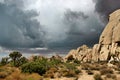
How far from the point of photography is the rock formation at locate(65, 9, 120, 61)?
3556 inches

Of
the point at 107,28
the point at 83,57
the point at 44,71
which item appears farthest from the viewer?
the point at 107,28

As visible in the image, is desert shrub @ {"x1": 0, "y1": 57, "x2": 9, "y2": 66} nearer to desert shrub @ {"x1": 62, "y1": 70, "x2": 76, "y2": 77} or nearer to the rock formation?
desert shrub @ {"x1": 62, "y1": 70, "x2": 76, "y2": 77}

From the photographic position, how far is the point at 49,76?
4025cm

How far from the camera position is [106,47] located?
3777 inches

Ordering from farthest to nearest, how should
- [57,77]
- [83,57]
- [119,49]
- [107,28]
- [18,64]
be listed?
[107,28] < [83,57] < [119,49] < [18,64] < [57,77]

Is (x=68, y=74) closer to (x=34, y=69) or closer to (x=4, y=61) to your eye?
(x=34, y=69)

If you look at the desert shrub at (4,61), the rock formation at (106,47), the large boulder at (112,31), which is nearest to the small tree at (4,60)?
the desert shrub at (4,61)

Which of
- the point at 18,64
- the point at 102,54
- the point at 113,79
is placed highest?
the point at 102,54

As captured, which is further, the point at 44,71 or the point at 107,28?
the point at 107,28

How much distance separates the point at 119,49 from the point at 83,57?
520 inches

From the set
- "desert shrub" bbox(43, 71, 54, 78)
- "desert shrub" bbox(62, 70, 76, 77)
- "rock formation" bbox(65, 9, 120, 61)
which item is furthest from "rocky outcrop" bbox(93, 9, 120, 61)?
"desert shrub" bbox(43, 71, 54, 78)

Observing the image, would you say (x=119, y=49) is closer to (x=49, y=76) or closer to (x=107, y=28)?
(x=107, y=28)

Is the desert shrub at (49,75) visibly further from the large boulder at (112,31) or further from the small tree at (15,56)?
the large boulder at (112,31)

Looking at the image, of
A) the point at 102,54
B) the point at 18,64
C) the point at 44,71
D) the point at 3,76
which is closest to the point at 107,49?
the point at 102,54
